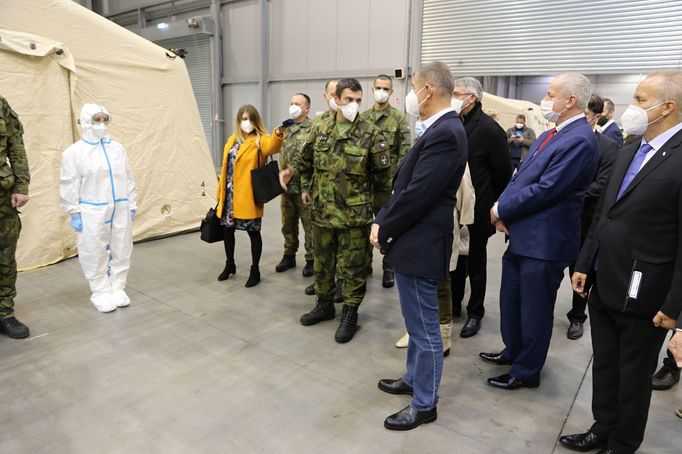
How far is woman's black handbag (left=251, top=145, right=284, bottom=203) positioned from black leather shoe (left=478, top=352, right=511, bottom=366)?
2.01m

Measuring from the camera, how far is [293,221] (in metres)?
4.57

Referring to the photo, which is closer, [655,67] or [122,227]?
[122,227]

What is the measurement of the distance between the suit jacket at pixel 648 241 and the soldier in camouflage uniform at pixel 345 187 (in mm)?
1495

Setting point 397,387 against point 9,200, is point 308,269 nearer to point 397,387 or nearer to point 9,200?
point 397,387

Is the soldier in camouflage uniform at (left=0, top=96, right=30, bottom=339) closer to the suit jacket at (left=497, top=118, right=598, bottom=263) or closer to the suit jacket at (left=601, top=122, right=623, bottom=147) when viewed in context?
the suit jacket at (left=497, top=118, right=598, bottom=263)

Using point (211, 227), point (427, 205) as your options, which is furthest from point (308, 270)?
point (427, 205)

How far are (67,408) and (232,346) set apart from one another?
966mm

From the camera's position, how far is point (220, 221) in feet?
13.4

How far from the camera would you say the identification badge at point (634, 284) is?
174 cm

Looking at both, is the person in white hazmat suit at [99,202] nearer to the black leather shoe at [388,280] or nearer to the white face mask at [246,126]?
the white face mask at [246,126]

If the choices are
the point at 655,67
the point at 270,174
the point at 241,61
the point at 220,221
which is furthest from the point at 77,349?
the point at 241,61

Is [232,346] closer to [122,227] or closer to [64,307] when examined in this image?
[122,227]

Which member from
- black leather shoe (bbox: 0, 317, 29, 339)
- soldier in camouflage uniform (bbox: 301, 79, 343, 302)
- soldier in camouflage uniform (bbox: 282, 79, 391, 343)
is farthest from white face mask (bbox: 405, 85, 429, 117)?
black leather shoe (bbox: 0, 317, 29, 339)

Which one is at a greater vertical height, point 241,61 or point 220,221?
point 241,61
